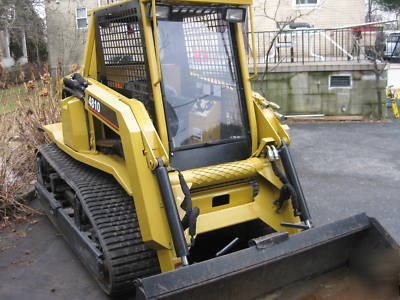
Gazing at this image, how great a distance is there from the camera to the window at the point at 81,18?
67.8ft

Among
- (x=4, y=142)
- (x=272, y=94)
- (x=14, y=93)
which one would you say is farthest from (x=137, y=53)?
(x=272, y=94)

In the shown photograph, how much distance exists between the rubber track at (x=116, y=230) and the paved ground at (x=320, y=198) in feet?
1.65

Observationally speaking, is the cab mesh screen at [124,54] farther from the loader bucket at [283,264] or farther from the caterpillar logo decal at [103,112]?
the loader bucket at [283,264]

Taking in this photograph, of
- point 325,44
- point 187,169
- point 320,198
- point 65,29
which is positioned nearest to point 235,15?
point 187,169

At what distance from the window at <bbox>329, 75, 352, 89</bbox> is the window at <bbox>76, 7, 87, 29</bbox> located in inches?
477

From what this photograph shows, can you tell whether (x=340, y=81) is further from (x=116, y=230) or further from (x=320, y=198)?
(x=116, y=230)

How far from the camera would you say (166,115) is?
13.9 ft

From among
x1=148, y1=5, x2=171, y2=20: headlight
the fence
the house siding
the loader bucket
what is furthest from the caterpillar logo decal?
the house siding

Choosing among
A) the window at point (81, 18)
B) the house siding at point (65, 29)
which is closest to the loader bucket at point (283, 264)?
the house siding at point (65, 29)

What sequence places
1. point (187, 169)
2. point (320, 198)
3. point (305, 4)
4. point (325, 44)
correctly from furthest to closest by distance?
point (305, 4) → point (325, 44) → point (320, 198) → point (187, 169)

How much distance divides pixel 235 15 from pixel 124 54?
108cm

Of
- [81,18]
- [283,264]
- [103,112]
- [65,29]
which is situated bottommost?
[283,264]

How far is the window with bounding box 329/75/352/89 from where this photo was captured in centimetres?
1205

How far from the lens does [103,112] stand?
4.47 m
